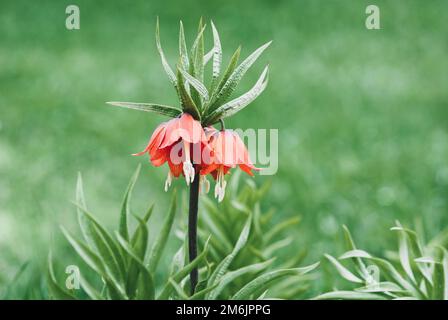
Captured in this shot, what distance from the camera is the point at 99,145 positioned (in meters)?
3.22

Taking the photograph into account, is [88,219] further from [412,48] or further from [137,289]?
[412,48]

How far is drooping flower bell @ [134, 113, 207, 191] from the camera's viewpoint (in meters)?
0.91

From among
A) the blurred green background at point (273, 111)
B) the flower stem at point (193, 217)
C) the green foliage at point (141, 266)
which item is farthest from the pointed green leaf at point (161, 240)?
the blurred green background at point (273, 111)

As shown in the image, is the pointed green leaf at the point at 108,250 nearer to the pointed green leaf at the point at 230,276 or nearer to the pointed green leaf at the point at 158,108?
the pointed green leaf at the point at 230,276

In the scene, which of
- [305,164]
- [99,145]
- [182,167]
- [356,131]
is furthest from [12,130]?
[182,167]

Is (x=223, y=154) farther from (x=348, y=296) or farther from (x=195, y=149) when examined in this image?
(x=348, y=296)

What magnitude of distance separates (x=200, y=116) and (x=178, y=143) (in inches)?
2.0

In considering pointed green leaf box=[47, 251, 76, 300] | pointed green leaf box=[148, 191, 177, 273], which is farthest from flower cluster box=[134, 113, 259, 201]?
pointed green leaf box=[47, 251, 76, 300]

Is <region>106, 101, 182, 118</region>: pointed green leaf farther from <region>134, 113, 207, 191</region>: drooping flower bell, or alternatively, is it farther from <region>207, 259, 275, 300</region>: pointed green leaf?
<region>207, 259, 275, 300</region>: pointed green leaf

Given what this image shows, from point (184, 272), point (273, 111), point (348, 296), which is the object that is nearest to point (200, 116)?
point (184, 272)

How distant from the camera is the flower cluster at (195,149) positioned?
92 centimetres
